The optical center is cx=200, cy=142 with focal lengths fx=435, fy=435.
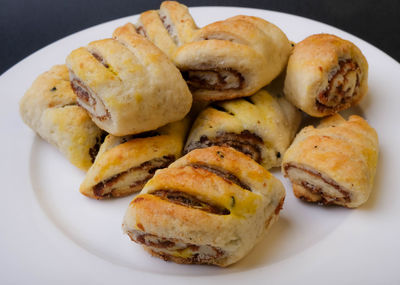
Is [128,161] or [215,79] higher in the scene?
[215,79]

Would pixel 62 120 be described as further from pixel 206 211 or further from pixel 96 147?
pixel 206 211

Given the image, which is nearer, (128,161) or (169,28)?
(128,161)

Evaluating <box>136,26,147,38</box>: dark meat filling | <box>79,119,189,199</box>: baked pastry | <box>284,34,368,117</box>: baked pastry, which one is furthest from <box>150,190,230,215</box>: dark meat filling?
<box>136,26,147,38</box>: dark meat filling

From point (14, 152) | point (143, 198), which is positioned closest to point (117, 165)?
point (143, 198)

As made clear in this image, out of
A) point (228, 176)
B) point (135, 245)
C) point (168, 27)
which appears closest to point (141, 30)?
point (168, 27)

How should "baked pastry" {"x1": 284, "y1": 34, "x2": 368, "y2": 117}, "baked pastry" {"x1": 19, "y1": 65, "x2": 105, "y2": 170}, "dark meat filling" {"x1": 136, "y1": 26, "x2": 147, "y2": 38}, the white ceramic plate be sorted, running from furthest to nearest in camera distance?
"dark meat filling" {"x1": 136, "y1": 26, "x2": 147, "y2": 38} < "baked pastry" {"x1": 19, "y1": 65, "x2": 105, "y2": 170} < "baked pastry" {"x1": 284, "y1": 34, "x2": 368, "y2": 117} < the white ceramic plate

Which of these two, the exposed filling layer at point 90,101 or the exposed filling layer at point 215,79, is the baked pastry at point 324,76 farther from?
the exposed filling layer at point 90,101

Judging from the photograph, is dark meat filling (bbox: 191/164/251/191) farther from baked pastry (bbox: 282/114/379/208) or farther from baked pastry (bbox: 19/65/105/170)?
baked pastry (bbox: 19/65/105/170)
